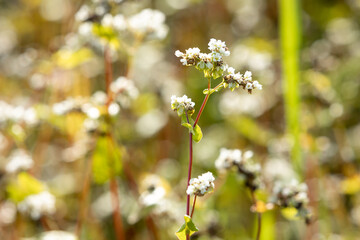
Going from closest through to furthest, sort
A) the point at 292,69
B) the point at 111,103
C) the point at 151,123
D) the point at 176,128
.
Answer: the point at 111,103 < the point at 292,69 < the point at 151,123 < the point at 176,128

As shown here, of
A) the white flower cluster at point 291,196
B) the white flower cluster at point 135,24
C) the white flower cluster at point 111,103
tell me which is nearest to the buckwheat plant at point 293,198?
the white flower cluster at point 291,196

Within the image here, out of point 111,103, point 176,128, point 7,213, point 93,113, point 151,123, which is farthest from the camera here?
point 176,128

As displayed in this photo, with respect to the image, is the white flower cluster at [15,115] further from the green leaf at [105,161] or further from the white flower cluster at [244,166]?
the white flower cluster at [244,166]

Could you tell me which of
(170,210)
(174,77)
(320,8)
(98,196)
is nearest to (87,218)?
(98,196)

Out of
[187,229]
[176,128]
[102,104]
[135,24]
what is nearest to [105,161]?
[102,104]

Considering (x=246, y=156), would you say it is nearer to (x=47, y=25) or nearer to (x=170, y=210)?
(x=170, y=210)

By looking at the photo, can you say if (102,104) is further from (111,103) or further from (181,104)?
(181,104)

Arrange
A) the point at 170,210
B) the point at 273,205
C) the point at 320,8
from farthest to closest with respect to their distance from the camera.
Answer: the point at 320,8 → the point at 170,210 → the point at 273,205
